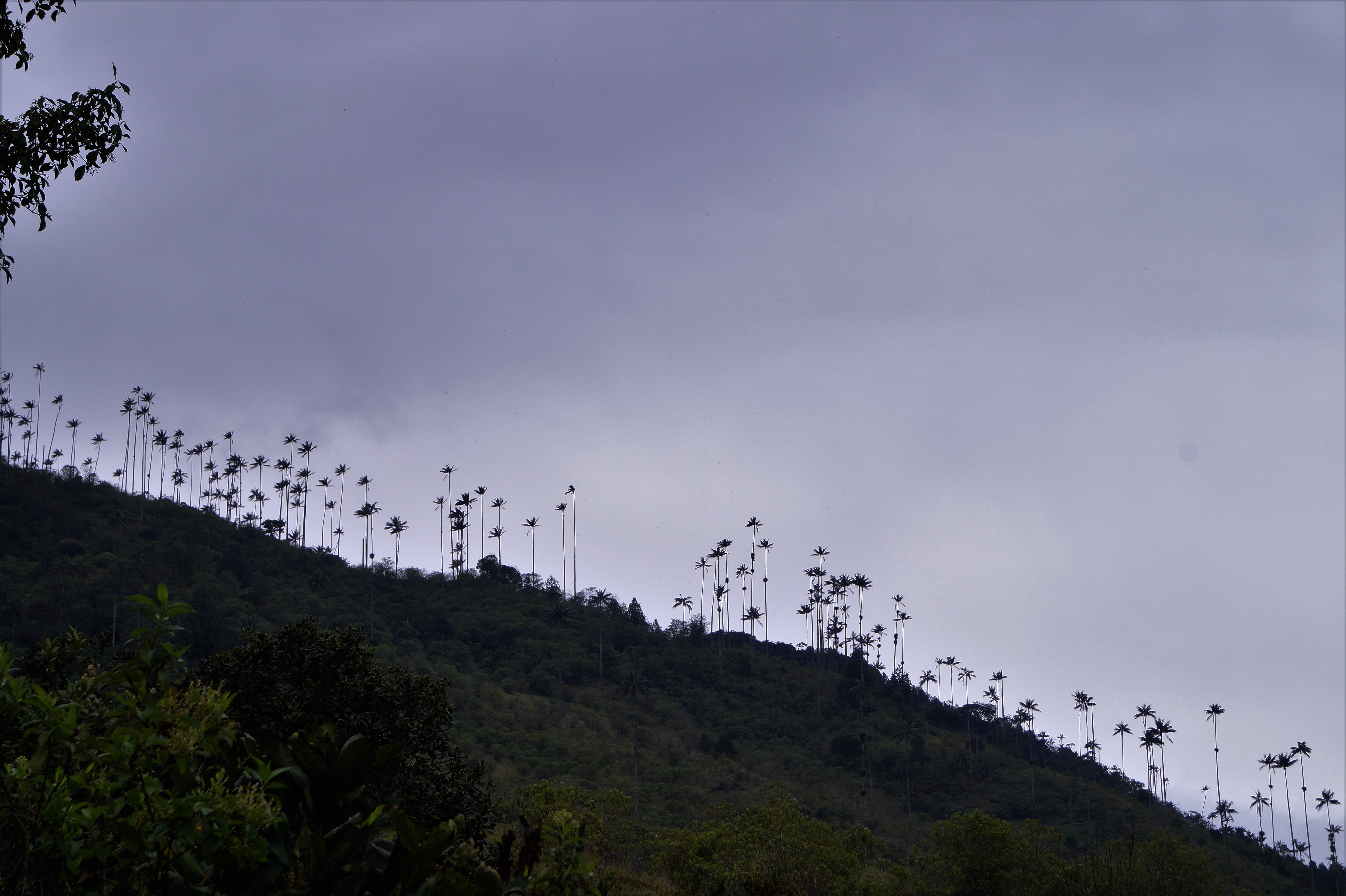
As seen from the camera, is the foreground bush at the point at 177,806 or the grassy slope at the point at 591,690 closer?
the foreground bush at the point at 177,806

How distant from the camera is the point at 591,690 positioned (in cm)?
9088

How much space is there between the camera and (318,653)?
17469 millimetres

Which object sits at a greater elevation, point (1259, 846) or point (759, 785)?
point (759, 785)

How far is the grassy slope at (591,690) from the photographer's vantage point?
67.9 metres

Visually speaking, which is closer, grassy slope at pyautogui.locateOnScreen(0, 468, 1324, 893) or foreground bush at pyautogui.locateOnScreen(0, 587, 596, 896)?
foreground bush at pyautogui.locateOnScreen(0, 587, 596, 896)

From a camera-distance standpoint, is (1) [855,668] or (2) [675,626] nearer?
(1) [855,668]

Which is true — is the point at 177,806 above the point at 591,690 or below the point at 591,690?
above

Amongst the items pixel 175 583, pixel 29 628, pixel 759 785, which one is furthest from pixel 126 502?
pixel 759 785

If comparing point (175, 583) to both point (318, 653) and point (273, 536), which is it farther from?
point (318, 653)

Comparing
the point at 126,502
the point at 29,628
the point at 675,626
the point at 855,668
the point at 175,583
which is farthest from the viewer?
the point at 675,626

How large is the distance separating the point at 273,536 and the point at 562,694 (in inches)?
2210

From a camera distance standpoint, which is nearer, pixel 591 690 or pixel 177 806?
pixel 177 806

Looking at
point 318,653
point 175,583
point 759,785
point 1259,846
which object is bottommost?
point 1259,846

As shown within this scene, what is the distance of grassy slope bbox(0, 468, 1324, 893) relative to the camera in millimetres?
67875
